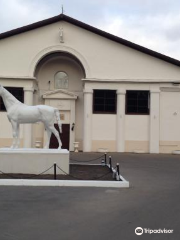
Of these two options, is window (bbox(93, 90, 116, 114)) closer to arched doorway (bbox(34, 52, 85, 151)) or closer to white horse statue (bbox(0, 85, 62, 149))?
arched doorway (bbox(34, 52, 85, 151))

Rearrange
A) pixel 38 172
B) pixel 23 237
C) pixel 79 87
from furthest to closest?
1. pixel 79 87
2. pixel 38 172
3. pixel 23 237

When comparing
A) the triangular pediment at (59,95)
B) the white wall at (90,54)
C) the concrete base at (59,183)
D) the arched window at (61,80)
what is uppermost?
the white wall at (90,54)

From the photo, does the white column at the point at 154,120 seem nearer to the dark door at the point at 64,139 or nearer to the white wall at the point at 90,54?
the white wall at the point at 90,54

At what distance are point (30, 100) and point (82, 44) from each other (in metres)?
6.19

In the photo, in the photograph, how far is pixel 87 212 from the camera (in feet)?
25.3

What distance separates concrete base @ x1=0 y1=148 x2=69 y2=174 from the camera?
1280cm

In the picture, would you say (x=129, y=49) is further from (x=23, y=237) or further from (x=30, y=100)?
(x=23, y=237)

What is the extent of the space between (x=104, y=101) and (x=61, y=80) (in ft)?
14.5

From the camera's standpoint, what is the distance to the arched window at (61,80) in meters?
28.5

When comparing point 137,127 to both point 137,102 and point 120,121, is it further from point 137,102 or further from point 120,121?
point 137,102

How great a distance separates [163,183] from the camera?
475 inches

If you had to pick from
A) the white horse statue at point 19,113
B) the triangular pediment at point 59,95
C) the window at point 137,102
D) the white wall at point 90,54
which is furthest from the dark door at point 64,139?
the white horse statue at point 19,113

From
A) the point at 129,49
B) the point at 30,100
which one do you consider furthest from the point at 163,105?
the point at 30,100

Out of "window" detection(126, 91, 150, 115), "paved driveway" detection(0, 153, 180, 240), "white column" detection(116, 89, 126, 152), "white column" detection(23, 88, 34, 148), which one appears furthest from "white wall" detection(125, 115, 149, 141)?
"paved driveway" detection(0, 153, 180, 240)
